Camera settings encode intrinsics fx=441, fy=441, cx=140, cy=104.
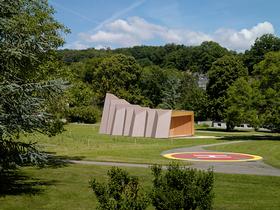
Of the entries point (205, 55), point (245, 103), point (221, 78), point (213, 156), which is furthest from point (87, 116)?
point (205, 55)

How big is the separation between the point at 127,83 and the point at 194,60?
63.9m

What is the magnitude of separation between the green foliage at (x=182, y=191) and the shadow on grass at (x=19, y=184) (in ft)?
27.1

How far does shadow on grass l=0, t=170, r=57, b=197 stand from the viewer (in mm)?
16047

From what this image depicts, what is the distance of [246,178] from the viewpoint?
67.8 feet

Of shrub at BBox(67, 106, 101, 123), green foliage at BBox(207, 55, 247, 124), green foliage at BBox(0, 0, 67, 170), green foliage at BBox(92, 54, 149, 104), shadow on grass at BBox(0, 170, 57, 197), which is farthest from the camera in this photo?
green foliage at BBox(92, 54, 149, 104)

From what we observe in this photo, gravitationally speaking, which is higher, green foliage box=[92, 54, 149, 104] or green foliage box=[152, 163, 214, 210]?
green foliage box=[92, 54, 149, 104]

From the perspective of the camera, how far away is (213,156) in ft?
105

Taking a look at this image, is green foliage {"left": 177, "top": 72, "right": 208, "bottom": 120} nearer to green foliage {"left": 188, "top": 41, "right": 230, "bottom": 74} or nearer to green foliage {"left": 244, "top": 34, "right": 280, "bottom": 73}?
green foliage {"left": 244, "top": 34, "right": 280, "bottom": 73}

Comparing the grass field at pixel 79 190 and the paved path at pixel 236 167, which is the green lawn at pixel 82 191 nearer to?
the grass field at pixel 79 190

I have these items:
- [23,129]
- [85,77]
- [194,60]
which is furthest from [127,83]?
[23,129]

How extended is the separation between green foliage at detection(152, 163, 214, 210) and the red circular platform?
20691 millimetres

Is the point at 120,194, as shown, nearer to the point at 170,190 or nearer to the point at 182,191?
the point at 170,190

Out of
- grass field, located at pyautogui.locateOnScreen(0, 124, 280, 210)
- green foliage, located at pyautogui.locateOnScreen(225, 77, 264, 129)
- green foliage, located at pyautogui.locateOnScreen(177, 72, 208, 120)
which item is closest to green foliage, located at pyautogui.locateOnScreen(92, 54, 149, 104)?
green foliage, located at pyautogui.locateOnScreen(177, 72, 208, 120)

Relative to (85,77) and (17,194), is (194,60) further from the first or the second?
(17,194)
